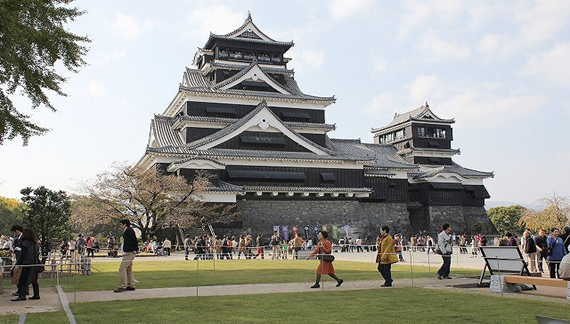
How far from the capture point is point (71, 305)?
33.1 feet

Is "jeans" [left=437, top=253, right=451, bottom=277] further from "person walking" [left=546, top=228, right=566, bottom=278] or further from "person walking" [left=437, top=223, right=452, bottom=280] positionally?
"person walking" [left=546, top=228, right=566, bottom=278]

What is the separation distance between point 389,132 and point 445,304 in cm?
5408

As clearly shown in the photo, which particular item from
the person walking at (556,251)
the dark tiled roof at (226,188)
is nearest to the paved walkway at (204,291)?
the person walking at (556,251)

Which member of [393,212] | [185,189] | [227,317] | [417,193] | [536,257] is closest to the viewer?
[227,317]

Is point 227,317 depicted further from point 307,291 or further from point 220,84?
point 220,84

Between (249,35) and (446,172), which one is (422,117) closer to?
(446,172)

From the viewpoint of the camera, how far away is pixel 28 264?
11672 mm

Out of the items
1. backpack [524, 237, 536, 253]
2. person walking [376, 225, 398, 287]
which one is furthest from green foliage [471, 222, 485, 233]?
person walking [376, 225, 398, 287]

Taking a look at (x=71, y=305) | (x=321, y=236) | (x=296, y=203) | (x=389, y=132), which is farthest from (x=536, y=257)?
(x=389, y=132)

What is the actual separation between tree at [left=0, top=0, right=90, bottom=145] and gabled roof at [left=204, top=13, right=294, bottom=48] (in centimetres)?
3693

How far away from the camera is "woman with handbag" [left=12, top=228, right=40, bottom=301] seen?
11.4m

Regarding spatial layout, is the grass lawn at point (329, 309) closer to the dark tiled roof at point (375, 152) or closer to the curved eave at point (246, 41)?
the dark tiled roof at point (375, 152)

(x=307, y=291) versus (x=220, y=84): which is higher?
(x=220, y=84)

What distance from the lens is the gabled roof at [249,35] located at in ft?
167
